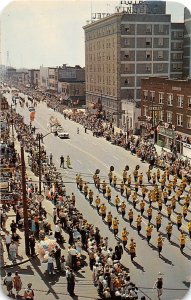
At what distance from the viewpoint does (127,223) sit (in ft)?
83.3

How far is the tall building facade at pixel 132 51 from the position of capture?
6719 centimetres

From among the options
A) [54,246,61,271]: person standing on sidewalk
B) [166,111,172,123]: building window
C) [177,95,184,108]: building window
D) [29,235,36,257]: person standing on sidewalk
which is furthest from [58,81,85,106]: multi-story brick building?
[54,246,61,271]: person standing on sidewalk

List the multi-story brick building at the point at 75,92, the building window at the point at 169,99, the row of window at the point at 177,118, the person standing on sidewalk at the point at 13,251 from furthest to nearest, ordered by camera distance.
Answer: the multi-story brick building at the point at 75,92 < the building window at the point at 169,99 < the row of window at the point at 177,118 < the person standing on sidewalk at the point at 13,251

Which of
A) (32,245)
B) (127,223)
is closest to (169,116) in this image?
(127,223)

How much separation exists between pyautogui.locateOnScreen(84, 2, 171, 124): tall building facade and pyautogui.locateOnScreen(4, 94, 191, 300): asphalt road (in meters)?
16.2

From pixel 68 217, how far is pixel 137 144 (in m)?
25.3

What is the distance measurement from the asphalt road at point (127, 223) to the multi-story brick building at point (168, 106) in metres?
6.07

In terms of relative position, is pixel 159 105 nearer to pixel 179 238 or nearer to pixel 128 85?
pixel 128 85

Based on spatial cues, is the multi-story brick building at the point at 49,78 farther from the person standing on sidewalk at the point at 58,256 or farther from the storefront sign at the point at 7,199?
the person standing on sidewalk at the point at 58,256

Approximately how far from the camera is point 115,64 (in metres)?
69.6

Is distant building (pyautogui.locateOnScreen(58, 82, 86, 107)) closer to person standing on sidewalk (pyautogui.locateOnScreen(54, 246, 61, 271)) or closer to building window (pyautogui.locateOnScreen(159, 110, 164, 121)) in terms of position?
building window (pyautogui.locateOnScreen(159, 110, 164, 121))

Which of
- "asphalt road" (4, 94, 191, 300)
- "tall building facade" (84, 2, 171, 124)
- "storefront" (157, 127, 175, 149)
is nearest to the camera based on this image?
"asphalt road" (4, 94, 191, 300)

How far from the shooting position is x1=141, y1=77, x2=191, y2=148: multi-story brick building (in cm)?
4856

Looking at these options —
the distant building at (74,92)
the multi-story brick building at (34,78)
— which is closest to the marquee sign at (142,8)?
the distant building at (74,92)
